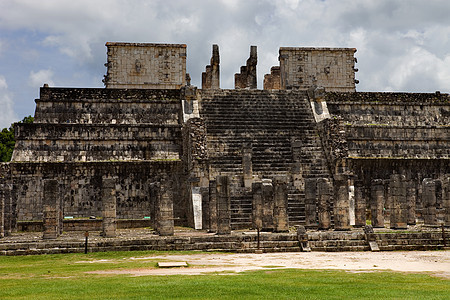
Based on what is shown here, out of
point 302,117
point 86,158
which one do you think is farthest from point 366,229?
point 86,158

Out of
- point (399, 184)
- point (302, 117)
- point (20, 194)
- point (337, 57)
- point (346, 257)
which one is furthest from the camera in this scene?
point (337, 57)

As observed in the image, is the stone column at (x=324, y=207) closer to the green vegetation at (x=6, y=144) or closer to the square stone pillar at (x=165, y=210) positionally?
the square stone pillar at (x=165, y=210)

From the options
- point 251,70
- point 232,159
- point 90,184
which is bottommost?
point 90,184

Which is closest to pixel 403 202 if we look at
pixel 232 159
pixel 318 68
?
pixel 232 159

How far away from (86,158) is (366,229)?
550 inches

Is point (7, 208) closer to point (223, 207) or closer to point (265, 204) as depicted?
point (223, 207)

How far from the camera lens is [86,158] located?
2781 centimetres

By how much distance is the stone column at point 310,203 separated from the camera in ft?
74.6

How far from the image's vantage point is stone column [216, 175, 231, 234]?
20141 millimetres

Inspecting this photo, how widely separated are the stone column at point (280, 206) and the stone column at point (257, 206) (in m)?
1.02

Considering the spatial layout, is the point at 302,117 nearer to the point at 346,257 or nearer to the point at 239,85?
the point at 239,85

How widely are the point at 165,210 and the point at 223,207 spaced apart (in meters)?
1.93

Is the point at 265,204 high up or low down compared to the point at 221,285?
up

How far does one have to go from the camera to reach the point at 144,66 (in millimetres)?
36688
